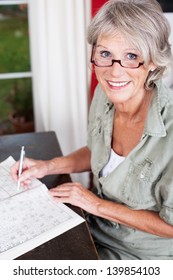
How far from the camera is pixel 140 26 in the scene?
981 mm

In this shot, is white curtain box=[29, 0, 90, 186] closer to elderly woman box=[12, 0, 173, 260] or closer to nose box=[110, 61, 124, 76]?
elderly woman box=[12, 0, 173, 260]

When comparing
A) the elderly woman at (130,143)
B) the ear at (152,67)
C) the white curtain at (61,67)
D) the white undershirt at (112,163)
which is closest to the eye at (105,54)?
the elderly woman at (130,143)

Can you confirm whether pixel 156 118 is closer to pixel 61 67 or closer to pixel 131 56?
pixel 131 56

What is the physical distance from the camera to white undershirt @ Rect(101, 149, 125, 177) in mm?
1195

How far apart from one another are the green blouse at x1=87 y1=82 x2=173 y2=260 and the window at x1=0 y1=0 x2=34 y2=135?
98 cm

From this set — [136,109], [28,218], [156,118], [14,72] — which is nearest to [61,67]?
[14,72]

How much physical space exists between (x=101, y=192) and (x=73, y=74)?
72cm

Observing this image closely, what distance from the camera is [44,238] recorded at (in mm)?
956

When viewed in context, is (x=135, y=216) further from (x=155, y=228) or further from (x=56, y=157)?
(x=56, y=157)

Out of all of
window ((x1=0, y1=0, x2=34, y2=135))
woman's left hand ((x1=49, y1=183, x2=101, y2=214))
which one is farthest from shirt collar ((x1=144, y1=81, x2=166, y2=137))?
window ((x1=0, y1=0, x2=34, y2=135))

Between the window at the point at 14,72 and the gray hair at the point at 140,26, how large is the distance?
1.20 m

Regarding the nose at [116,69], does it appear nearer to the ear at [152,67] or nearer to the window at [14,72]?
the ear at [152,67]

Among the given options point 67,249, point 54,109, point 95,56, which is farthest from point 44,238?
point 54,109
